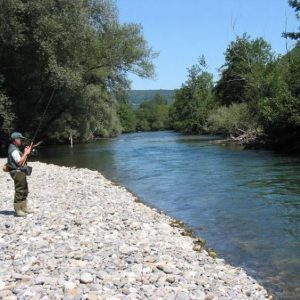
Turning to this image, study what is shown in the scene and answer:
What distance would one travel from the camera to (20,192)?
11.6 metres

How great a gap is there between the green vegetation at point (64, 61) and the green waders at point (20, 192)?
18.0 m

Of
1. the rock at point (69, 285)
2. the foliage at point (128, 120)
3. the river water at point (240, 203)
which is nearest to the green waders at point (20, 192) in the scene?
the river water at point (240, 203)

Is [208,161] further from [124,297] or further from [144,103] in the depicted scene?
[144,103]

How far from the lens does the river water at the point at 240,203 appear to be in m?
9.51

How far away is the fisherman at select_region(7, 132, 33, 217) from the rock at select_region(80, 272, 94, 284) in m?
4.95

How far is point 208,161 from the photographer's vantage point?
102 ft

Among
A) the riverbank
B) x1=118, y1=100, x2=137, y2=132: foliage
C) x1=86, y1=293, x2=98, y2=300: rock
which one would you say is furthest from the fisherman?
x1=118, y1=100, x2=137, y2=132: foliage

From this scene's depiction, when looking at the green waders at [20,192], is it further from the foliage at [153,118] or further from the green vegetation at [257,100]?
the foliage at [153,118]

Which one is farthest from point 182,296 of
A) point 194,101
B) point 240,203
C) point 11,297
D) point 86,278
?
point 194,101

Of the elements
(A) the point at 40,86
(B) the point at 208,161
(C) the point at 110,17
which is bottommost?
(B) the point at 208,161

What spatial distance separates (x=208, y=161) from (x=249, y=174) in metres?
7.61

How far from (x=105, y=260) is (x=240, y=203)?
8581mm

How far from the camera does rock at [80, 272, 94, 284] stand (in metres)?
6.96

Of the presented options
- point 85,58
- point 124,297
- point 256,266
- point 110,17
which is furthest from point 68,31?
A: point 124,297
